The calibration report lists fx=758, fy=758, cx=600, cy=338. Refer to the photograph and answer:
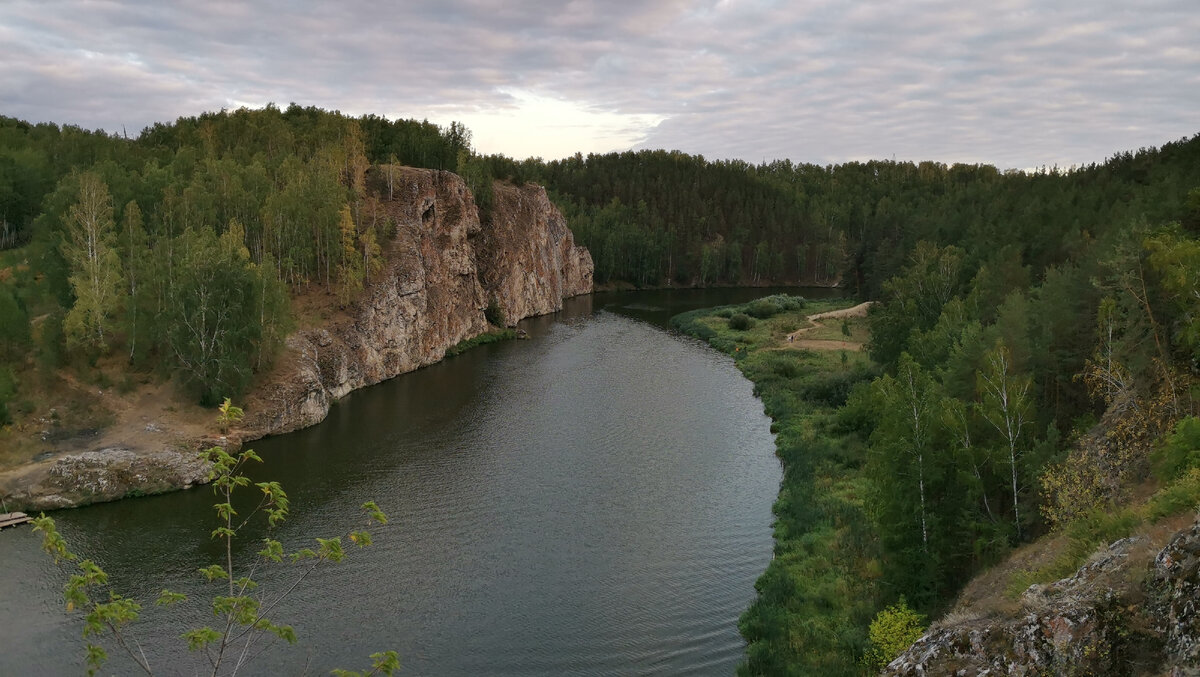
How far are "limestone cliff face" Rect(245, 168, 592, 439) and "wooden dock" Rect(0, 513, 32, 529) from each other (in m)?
14.6

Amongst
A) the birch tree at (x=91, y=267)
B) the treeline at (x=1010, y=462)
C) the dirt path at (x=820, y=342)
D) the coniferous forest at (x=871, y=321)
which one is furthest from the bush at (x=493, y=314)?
the treeline at (x=1010, y=462)

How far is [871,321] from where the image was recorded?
66.9 m

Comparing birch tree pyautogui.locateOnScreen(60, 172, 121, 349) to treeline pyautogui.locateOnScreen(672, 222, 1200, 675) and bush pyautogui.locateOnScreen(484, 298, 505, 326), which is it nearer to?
treeline pyautogui.locateOnScreen(672, 222, 1200, 675)

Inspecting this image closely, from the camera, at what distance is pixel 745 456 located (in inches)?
1895

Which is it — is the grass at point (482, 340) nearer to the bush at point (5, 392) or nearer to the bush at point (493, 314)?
the bush at point (493, 314)

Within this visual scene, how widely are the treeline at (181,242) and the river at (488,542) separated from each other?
29.9 feet

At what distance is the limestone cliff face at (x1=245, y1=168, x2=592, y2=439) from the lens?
55312 millimetres

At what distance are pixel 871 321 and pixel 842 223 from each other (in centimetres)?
14032

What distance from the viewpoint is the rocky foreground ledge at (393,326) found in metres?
40.5

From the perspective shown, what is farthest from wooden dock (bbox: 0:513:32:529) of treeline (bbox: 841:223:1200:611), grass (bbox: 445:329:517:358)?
grass (bbox: 445:329:517:358)

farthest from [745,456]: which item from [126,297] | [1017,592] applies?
[126,297]

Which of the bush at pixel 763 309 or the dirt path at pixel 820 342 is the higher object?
the bush at pixel 763 309

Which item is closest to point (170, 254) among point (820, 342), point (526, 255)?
point (526, 255)

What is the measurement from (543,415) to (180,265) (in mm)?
26692
